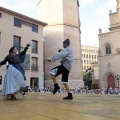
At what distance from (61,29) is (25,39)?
26.5 feet

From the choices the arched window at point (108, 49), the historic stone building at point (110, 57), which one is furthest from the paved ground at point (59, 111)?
the arched window at point (108, 49)

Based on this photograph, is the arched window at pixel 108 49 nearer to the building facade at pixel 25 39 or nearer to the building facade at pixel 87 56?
the building facade at pixel 25 39

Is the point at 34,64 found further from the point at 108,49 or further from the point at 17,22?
the point at 108,49

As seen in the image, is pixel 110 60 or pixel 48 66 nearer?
pixel 48 66

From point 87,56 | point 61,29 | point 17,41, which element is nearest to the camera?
point 17,41

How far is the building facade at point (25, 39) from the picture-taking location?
26.5m

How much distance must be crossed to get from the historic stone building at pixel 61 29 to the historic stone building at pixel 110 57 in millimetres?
6039

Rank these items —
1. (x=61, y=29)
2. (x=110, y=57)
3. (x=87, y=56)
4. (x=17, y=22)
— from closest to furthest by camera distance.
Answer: (x=17, y=22) → (x=61, y=29) → (x=110, y=57) → (x=87, y=56)

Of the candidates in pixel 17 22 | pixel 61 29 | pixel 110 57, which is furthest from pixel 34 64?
pixel 110 57

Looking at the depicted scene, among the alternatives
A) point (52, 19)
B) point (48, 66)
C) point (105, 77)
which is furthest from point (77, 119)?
point (105, 77)

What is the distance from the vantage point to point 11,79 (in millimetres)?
5430

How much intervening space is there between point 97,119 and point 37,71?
2758 cm

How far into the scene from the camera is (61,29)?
113 ft

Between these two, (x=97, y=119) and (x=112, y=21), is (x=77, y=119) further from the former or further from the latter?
(x=112, y=21)
